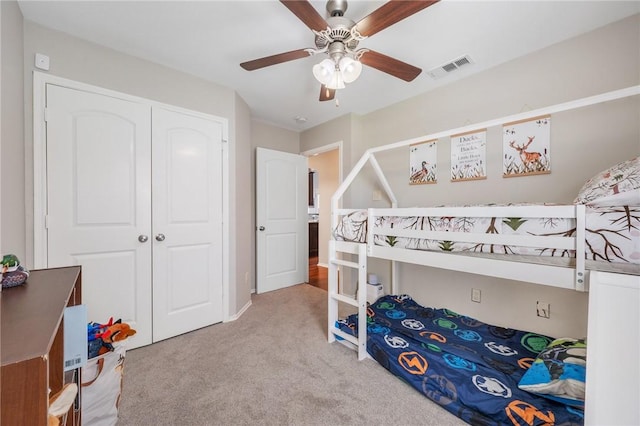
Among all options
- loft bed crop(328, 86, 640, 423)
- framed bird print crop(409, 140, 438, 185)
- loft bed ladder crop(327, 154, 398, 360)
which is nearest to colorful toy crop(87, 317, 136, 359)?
loft bed ladder crop(327, 154, 398, 360)

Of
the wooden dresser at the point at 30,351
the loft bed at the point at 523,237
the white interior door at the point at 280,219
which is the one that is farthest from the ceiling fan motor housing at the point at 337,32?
the white interior door at the point at 280,219

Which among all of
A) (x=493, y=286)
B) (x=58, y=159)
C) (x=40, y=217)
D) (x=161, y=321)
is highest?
(x=58, y=159)

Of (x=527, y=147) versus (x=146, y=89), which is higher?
(x=146, y=89)

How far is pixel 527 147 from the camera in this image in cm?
199

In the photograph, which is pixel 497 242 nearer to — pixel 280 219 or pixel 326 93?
pixel 326 93

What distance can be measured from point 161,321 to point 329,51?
2499mm

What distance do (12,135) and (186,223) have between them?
1.17m

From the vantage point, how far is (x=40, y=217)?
1.70 metres

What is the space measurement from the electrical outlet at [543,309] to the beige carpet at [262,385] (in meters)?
1.18

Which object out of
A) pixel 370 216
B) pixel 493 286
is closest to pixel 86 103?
pixel 370 216

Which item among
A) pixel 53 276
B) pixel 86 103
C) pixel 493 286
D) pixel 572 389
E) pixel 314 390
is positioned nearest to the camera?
pixel 53 276

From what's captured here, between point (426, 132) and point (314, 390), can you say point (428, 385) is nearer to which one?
point (314, 390)

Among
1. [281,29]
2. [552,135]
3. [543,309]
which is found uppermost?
[281,29]

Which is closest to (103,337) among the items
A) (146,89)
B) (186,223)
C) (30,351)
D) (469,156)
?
(186,223)
